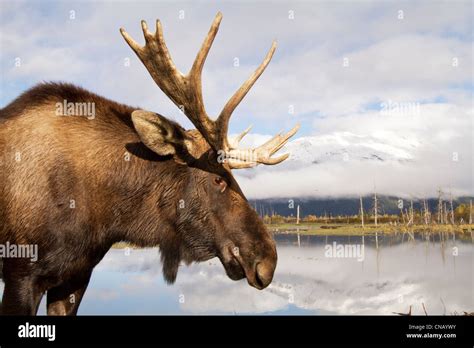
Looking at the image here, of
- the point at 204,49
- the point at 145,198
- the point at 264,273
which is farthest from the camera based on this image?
the point at 145,198

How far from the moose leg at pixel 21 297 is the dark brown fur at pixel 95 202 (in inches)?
0.5

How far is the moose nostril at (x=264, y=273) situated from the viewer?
249 inches

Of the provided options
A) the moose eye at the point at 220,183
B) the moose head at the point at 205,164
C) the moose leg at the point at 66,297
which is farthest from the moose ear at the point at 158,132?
the moose leg at the point at 66,297

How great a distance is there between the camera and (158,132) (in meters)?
6.62

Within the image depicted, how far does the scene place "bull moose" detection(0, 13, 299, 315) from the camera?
6.34 m

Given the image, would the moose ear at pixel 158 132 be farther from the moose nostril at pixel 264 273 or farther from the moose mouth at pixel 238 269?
the moose nostril at pixel 264 273

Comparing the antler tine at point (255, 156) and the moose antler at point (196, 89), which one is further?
the antler tine at point (255, 156)

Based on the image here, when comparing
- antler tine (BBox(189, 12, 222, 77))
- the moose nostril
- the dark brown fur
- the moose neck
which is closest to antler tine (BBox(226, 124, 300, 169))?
the dark brown fur

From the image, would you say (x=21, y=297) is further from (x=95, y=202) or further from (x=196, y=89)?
(x=196, y=89)

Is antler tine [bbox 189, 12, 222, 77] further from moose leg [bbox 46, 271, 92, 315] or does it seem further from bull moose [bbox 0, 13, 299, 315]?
moose leg [bbox 46, 271, 92, 315]

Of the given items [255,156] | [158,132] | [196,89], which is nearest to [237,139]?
[255,156]

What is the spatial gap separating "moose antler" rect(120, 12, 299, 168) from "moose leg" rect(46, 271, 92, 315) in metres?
2.70

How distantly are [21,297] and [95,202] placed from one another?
145 centimetres
